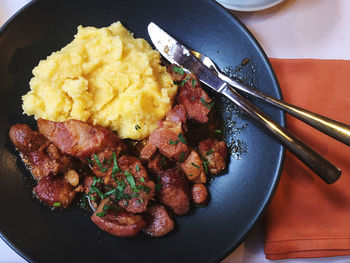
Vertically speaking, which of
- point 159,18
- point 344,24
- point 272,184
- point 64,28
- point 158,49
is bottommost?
point 272,184

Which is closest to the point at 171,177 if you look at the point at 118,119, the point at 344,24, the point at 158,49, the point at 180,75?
the point at 118,119

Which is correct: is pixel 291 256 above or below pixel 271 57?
below

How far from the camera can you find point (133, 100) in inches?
119

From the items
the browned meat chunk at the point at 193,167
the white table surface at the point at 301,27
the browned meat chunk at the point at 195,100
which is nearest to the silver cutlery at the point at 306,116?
the browned meat chunk at the point at 195,100

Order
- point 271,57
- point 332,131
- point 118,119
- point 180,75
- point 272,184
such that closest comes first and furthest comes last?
point 332,131 → point 272,184 → point 118,119 → point 180,75 → point 271,57

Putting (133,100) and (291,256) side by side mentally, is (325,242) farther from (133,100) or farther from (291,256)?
(133,100)

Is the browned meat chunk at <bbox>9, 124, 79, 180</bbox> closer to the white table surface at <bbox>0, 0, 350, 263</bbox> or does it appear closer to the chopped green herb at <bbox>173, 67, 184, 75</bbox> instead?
the chopped green herb at <bbox>173, 67, 184, 75</bbox>

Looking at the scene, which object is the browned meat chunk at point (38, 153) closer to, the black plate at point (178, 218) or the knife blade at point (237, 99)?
the black plate at point (178, 218)

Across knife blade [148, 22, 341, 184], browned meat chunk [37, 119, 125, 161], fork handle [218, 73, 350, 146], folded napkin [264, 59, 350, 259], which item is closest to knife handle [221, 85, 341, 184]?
knife blade [148, 22, 341, 184]

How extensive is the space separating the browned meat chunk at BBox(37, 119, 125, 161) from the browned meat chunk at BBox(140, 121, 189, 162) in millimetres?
279

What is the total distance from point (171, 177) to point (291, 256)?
4.19ft

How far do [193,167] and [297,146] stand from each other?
33.8 inches

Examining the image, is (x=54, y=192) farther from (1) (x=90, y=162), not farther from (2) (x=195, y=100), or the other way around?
(2) (x=195, y=100)

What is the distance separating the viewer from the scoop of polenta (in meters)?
3.03
